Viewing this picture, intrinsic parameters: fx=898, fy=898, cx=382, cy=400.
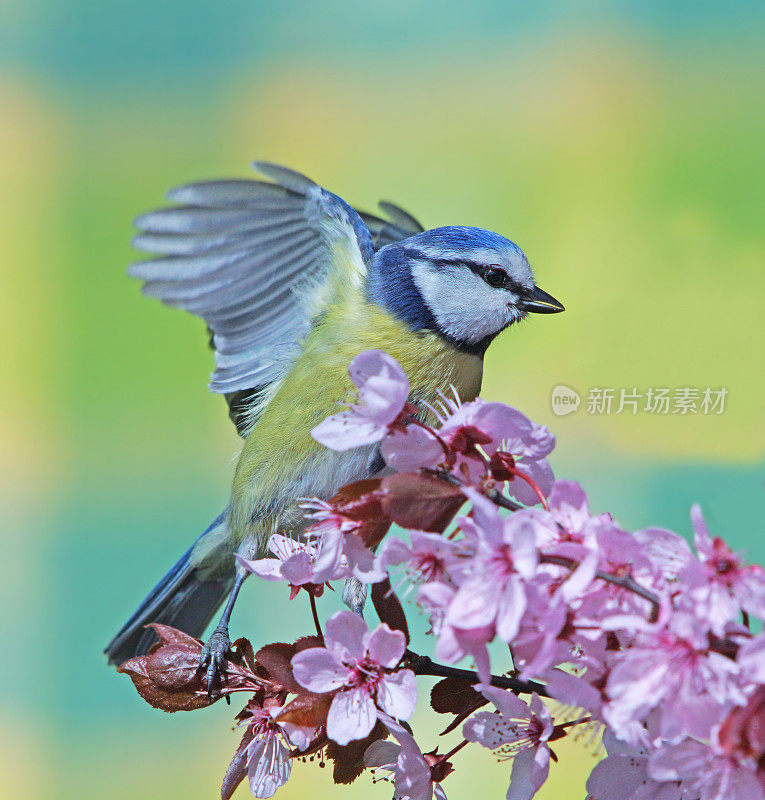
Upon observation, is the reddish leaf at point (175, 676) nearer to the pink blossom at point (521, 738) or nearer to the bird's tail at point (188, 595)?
the pink blossom at point (521, 738)

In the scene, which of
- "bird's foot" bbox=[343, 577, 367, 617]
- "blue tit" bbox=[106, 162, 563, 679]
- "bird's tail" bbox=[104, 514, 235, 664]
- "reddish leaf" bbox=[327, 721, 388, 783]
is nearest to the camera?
"reddish leaf" bbox=[327, 721, 388, 783]

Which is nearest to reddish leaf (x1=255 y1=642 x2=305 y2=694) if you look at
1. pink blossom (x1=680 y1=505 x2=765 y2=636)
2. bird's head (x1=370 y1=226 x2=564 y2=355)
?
pink blossom (x1=680 y1=505 x2=765 y2=636)

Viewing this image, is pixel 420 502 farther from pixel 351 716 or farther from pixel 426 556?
pixel 351 716

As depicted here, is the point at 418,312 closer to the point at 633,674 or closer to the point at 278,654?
the point at 278,654

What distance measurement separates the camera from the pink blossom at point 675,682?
0.45m

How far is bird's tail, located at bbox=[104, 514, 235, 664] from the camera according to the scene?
1.37m

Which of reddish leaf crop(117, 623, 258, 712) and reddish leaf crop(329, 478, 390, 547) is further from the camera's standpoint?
reddish leaf crop(117, 623, 258, 712)

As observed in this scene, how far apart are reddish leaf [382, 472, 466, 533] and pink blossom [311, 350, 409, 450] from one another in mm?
43

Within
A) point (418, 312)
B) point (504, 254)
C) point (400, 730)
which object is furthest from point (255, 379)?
point (400, 730)

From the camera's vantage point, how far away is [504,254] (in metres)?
1.27

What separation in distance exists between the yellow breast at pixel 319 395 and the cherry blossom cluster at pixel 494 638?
1.59 ft

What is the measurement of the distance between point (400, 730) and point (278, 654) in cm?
11

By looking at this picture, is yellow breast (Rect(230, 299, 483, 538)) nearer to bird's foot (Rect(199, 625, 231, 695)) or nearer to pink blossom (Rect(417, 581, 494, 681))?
bird's foot (Rect(199, 625, 231, 695))

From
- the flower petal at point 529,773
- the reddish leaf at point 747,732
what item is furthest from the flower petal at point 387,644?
the reddish leaf at point 747,732
